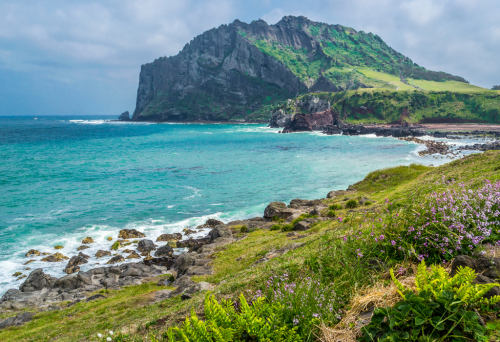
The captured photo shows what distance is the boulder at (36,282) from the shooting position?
19.7 metres

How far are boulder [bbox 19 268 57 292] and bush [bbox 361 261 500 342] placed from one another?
78.6 ft

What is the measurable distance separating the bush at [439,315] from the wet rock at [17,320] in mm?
18038

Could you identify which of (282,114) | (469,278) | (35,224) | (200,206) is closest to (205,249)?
(200,206)

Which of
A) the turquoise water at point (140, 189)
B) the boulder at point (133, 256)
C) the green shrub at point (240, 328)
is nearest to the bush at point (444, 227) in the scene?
the green shrub at point (240, 328)

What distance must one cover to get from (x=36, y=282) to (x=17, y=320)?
6.47 metres

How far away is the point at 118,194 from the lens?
42.0 meters

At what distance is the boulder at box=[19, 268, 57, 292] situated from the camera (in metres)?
19.7

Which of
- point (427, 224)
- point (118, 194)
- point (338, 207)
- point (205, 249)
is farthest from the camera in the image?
point (118, 194)

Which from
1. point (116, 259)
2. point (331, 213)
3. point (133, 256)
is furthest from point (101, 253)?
point (331, 213)

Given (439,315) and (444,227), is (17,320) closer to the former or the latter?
(439,315)

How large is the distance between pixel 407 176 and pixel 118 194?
129 feet

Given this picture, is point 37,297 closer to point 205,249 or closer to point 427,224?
point 205,249

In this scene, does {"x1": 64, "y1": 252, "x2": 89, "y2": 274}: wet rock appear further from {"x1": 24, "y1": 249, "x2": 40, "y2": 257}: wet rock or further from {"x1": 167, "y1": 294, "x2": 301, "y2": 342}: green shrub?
{"x1": 167, "y1": 294, "x2": 301, "y2": 342}: green shrub

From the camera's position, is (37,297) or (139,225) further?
(139,225)
